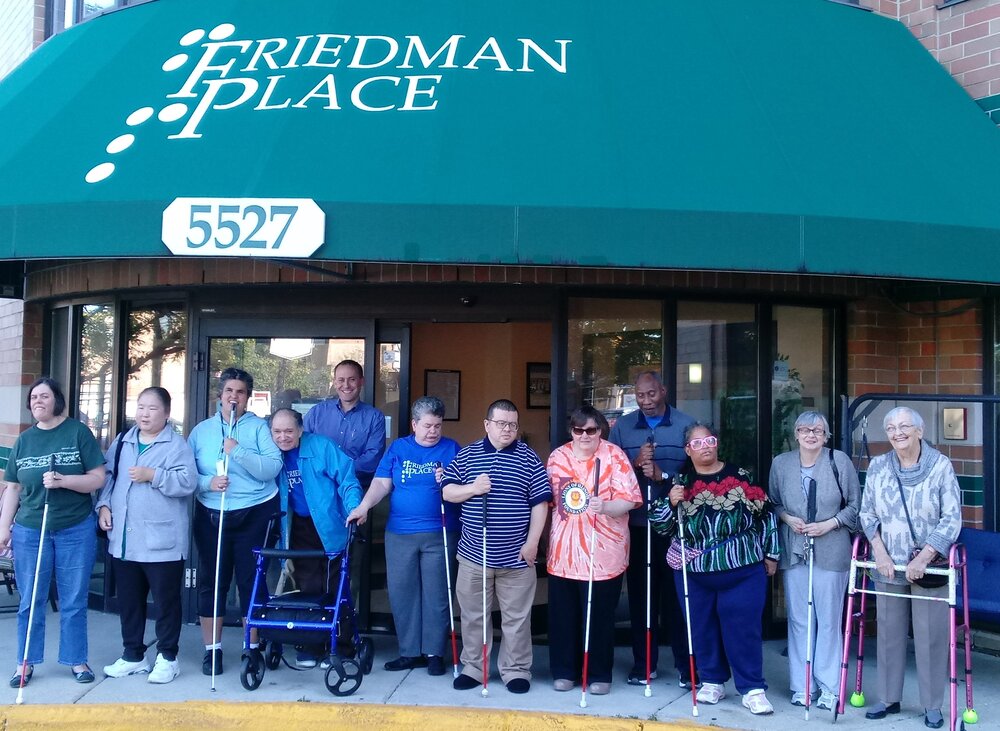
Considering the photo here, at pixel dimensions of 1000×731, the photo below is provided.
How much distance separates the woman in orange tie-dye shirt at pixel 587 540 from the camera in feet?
19.4

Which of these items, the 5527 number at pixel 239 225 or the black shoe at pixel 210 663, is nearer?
the 5527 number at pixel 239 225

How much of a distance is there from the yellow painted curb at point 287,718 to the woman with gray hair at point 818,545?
3.12ft

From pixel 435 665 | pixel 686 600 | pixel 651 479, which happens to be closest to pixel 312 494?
pixel 435 665

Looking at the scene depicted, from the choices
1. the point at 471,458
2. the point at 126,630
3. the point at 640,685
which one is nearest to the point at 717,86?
the point at 471,458

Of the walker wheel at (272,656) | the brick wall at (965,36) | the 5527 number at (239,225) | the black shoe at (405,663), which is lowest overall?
the black shoe at (405,663)

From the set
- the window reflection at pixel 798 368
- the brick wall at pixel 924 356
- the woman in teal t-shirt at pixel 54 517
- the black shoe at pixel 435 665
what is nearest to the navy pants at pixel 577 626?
the black shoe at pixel 435 665

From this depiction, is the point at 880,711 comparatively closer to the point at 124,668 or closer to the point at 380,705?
the point at 380,705

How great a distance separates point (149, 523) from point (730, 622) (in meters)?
3.43

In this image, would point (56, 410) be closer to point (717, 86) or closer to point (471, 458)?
point (471, 458)

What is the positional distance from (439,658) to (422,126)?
10.6 ft

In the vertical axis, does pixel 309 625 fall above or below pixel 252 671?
above

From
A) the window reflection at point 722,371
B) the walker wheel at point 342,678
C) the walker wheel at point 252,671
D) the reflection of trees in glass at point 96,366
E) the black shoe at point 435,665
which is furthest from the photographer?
the reflection of trees in glass at point 96,366

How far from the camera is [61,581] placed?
6098mm

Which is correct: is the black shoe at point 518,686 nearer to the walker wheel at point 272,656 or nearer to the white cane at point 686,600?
the white cane at point 686,600
